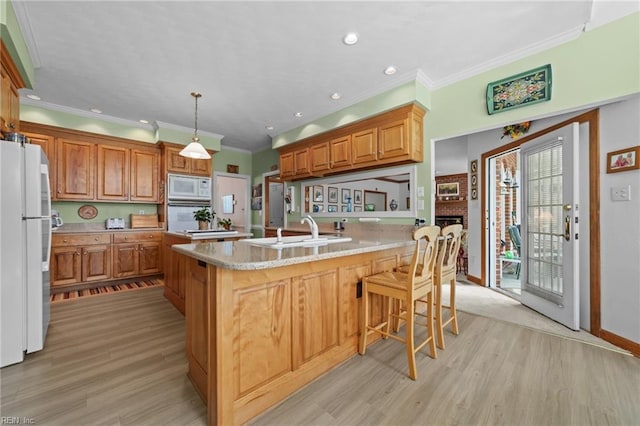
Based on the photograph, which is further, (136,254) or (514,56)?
(136,254)

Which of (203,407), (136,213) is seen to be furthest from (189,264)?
(136,213)

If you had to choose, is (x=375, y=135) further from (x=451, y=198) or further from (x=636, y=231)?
(x=451, y=198)

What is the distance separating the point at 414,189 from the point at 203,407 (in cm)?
302

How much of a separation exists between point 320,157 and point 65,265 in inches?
161

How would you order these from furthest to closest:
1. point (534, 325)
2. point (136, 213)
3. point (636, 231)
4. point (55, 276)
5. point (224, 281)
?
1. point (136, 213)
2. point (55, 276)
3. point (534, 325)
4. point (636, 231)
5. point (224, 281)

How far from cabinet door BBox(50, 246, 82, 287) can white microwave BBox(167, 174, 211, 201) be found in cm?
154

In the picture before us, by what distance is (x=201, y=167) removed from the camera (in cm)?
514

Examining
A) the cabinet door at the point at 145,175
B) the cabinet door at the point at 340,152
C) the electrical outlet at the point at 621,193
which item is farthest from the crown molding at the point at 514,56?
the cabinet door at the point at 145,175

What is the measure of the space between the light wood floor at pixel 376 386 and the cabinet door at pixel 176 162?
119 inches

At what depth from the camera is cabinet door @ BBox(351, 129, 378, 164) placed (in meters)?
3.49

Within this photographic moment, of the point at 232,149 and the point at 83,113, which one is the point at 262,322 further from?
the point at 232,149

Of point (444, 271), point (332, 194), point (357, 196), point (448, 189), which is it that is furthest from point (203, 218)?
point (448, 189)

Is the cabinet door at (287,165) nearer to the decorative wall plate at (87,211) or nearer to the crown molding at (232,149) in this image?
the crown molding at (232,149)

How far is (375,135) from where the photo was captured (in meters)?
3.49
